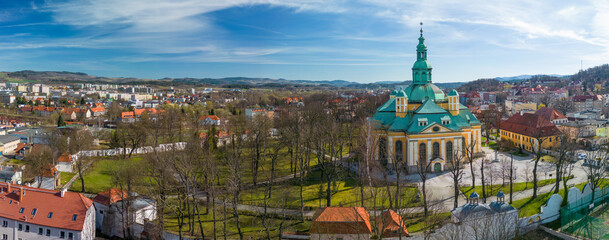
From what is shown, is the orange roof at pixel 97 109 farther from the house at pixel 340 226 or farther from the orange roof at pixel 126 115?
the house at pixel 340 226

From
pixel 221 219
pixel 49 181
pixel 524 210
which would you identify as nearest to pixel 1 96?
pixel 49 181

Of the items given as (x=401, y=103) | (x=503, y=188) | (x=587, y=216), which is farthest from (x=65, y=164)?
(x=587, y=216)

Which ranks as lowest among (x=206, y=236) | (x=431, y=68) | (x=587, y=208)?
(x=206, y=236)

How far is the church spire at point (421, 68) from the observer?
4403 cm

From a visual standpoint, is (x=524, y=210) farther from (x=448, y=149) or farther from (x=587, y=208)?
(x=448, y=149)

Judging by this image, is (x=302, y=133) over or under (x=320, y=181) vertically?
over

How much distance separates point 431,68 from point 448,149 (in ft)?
33.7

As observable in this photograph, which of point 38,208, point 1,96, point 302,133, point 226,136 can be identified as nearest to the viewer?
point 38,208

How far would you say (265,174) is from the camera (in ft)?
125

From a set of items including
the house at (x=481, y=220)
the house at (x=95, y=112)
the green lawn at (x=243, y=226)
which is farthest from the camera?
the house at (x=95, y=112)

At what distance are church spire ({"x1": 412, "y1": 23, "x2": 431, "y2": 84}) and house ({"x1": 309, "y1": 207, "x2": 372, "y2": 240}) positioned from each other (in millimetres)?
25071

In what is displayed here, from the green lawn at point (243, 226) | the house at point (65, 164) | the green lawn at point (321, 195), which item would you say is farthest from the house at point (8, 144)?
the green lawn at point (321, 195)

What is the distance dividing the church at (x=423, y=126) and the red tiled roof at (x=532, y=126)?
7.54 metres

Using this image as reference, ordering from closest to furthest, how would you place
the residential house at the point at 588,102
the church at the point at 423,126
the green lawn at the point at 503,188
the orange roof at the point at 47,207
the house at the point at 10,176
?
1. the orange roof at the point at 47,207
2. the green lawn at the point at 503,188
3. the house at the point at 10,176
4. the church at the point at 423,126
5. the residential house at the point at 588,102
